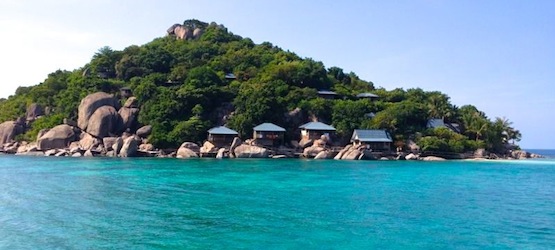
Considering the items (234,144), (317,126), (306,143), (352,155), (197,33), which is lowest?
(352,155)

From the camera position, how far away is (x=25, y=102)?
6141cm

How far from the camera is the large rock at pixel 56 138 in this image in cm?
4819

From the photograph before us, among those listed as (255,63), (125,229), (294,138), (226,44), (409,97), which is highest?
(226,44)

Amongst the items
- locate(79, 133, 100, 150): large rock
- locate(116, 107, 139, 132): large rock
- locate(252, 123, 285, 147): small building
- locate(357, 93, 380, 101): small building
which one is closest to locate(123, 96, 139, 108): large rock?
locate(116, 107, 139, 132): large rock

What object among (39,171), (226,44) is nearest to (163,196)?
(39,171)

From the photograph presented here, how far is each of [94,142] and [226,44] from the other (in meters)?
34.8

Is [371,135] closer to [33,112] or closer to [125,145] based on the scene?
[125,145]

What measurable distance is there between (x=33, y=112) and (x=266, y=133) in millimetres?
32819

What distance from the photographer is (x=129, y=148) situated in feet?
149

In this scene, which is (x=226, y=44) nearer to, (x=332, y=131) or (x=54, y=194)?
(x=332, y=131)

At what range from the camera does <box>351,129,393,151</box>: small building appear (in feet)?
155

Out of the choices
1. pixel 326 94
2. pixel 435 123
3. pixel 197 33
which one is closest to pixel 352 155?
pixel 435 123

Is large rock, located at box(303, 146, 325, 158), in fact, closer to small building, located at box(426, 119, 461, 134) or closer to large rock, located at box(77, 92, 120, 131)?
small building, located at box(426, 119, 461, 134)

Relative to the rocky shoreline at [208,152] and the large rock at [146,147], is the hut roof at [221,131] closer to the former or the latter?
the rocky shoreline at [208,152]
